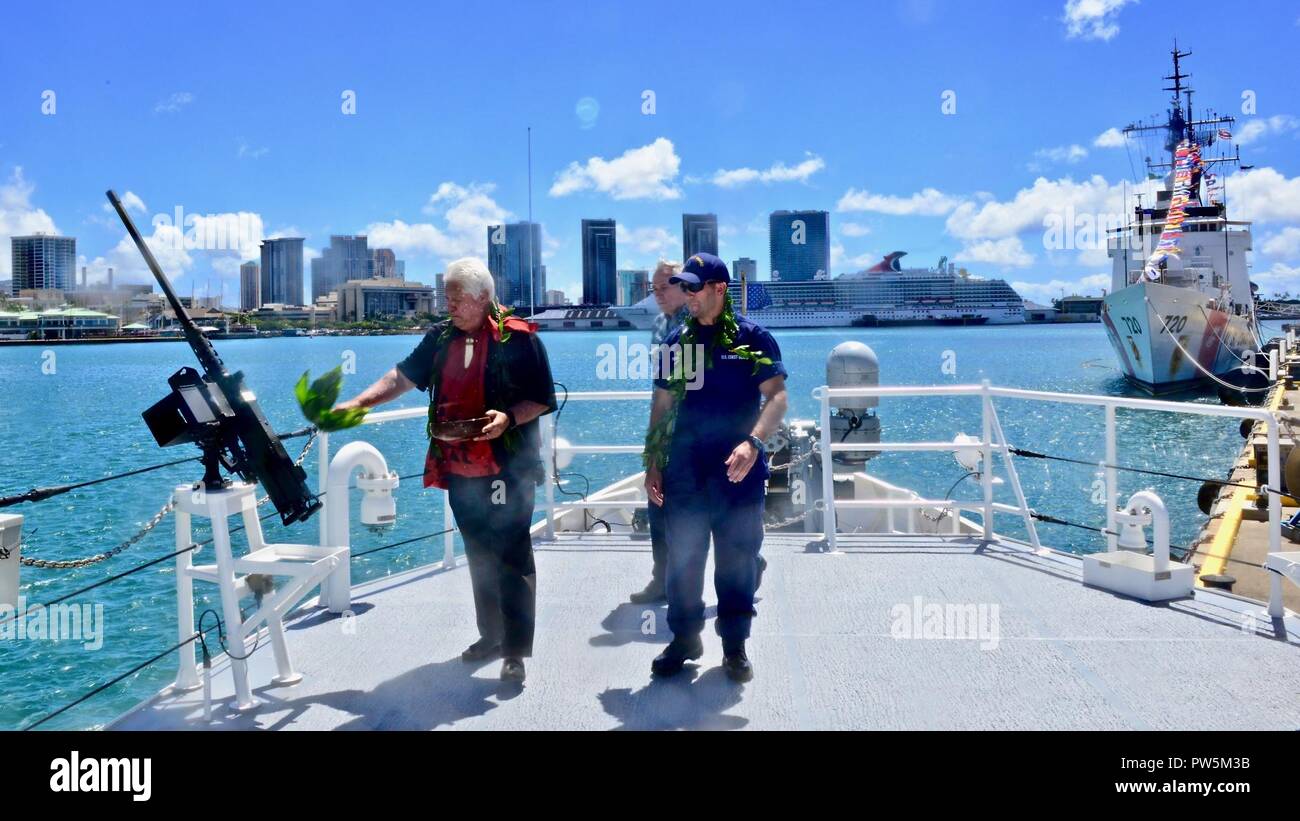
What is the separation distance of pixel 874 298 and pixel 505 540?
143669 millimetres

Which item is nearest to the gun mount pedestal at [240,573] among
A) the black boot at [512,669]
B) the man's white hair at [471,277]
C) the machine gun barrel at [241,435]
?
the machine gun barrel at [241,435]

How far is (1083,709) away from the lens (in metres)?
3.54

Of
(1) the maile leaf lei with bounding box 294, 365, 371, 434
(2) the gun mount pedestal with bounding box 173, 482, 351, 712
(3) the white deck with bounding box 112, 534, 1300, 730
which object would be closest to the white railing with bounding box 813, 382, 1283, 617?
(3) the white deck with bounding box 112, 534, 1300, 730

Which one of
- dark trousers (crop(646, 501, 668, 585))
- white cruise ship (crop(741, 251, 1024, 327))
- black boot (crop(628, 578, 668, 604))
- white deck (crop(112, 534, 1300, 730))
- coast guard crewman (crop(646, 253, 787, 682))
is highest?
white cruise ship (crop(741, 251, 1024, 327))

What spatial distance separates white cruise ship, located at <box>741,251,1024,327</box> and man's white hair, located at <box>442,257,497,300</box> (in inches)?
5375

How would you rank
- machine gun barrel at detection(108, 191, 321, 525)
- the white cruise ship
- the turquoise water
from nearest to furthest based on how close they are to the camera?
machine gun barrel at detection(108, 191, 321, 525) < the turquoise water < the white cruise ship

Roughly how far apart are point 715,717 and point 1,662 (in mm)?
8470

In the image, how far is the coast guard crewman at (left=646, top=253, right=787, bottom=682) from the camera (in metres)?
3.73

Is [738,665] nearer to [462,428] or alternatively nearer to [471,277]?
[462,428]

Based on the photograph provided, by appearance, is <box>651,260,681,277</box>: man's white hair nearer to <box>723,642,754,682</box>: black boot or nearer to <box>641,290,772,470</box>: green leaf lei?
<box>641,290,772,470</box>: green leaf lei

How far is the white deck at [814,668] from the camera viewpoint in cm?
350

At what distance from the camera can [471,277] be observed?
3762 millimetres

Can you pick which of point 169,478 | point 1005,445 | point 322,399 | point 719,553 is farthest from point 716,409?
point 169,478
